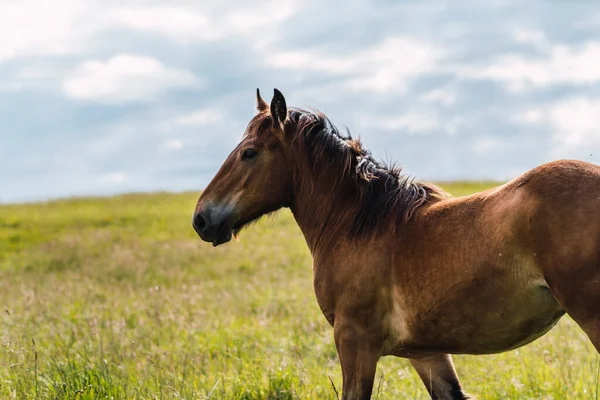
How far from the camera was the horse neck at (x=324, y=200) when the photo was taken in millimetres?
5660

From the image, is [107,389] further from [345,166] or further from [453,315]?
[453,315]

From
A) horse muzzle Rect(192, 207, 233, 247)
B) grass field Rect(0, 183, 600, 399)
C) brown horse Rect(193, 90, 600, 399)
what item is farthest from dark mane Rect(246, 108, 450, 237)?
grass field Rect(0, 183, 600, 399)

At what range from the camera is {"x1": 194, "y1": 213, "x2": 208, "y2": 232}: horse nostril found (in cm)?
573

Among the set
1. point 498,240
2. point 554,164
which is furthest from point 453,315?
point 554,164

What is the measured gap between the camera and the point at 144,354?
28.1 feet

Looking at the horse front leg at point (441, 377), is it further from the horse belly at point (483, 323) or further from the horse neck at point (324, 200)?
the horse neck at point (324, 200)

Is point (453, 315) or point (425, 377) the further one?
point (425, 377)

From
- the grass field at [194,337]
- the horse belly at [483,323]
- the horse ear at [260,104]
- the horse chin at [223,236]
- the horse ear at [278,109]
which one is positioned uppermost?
the horse ear at [260,104]

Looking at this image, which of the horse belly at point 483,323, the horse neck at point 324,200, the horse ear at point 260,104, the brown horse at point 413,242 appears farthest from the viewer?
the horse ear at point 260,104

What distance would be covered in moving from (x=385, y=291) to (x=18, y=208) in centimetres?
3540

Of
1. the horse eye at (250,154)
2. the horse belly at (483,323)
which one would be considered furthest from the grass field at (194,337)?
the horse belly at (483,323)

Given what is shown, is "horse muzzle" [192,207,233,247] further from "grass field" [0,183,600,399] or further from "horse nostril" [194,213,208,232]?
"grass field" [0,183,600,399]

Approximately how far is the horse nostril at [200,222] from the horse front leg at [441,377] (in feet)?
7.21

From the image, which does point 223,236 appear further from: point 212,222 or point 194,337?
point 194,337
